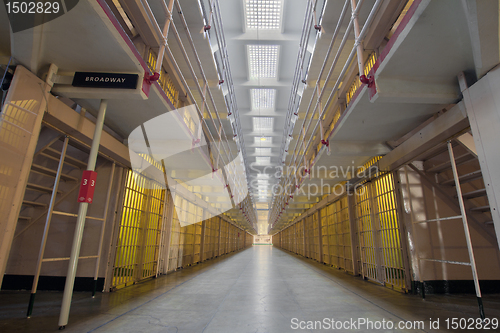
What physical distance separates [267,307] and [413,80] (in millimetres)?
4546

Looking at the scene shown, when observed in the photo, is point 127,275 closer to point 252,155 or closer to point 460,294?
point 460,294

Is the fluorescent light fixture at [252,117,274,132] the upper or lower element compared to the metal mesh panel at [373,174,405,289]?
upper

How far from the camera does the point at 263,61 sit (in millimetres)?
9250

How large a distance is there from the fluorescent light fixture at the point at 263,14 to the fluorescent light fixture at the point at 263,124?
555 centimetres

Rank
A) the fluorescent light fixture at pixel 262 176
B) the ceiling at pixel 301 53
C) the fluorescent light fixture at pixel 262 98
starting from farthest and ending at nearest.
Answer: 1. the fluorescent light fixture at pixel 262 176
2. the fluorescent light fixture at pixel 262 98
3. the ceiling at pixel 301 53

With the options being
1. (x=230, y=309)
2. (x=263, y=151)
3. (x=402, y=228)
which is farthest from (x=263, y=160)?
(x=230, y=309)

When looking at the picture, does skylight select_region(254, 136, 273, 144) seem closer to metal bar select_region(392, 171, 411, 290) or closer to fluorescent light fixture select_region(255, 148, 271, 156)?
fluorescent light fixture select_region(255, 148, 271, 156)

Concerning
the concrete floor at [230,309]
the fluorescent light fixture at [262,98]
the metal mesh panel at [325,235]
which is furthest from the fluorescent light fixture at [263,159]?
the concrete floor at [230,309]

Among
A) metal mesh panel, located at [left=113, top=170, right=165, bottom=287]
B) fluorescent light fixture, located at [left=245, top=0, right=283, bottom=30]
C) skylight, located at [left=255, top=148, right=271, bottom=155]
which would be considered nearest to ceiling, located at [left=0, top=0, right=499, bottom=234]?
fluorescent light fixture, located at [left=245, top=0, right=283, bottom=30]

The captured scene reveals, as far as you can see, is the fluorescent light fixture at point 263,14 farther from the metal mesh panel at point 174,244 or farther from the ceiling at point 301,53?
the metal mesh panel at point 174,244

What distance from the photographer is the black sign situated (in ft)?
11.8

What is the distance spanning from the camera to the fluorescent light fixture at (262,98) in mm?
10836

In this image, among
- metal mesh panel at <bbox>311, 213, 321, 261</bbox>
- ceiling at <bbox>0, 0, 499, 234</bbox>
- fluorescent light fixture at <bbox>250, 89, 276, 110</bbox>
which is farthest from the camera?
metal mesh panel at <bbox>311, 213, 321, 261</bbox>

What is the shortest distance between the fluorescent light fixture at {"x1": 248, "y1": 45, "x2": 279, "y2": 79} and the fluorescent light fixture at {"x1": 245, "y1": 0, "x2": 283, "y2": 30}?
71 centimetres
